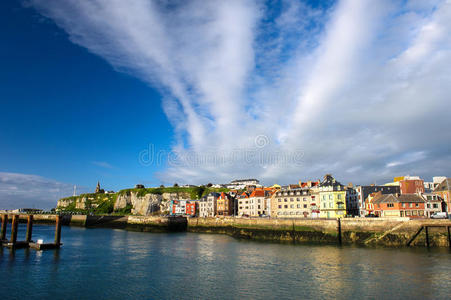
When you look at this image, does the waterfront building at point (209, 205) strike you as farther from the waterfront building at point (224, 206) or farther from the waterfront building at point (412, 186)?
the waterfront building at point (412, 186)

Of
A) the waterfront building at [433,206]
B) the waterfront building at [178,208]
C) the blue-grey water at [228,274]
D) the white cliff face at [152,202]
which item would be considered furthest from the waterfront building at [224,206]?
the waterfront building at [433,206]

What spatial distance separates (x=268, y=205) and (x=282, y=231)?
31.1m

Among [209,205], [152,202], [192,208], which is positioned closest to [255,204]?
[209,205]

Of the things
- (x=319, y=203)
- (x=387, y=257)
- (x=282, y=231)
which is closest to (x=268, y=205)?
(x=319, y=203)

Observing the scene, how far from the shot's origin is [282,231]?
6128 centimetres

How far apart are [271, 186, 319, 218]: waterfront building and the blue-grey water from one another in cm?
3335

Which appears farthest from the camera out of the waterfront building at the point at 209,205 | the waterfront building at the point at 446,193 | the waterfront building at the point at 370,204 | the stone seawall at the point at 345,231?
the waterfront building at the point at 209,205

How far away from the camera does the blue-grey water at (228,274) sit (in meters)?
25.0

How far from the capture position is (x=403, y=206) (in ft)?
196

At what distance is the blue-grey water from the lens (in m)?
25.0

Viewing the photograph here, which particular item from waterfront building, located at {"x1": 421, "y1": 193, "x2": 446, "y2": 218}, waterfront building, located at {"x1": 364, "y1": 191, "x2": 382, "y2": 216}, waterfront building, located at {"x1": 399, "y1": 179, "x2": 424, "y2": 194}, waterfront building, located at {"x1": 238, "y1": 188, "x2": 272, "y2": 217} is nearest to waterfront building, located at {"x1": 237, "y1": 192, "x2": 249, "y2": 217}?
waterfront building, located at {"x1": 238, "y1": 188, "x2": 272, "y2": 217}

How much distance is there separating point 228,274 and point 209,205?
7630cm

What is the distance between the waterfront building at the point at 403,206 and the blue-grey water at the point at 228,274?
1676 cm

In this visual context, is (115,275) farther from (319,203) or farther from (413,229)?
(319,203)
